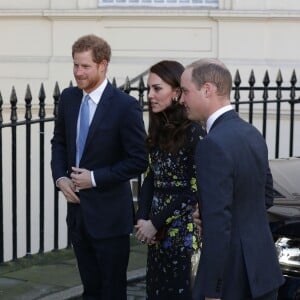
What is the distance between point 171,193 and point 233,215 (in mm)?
1009

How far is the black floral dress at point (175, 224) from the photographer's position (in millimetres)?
4637

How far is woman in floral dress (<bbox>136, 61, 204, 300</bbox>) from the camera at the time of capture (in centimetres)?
464

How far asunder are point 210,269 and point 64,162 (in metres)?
1.84

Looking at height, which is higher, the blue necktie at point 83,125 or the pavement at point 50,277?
the blue necktie at point 83,125

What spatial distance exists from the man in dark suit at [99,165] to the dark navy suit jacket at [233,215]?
4.32 feet

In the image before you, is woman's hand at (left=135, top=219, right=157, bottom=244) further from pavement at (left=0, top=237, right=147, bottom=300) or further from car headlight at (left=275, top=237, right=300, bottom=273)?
pavement at (left=0, top=237, right=147, bottom=300)

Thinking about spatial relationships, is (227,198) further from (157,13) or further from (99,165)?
(157,13)

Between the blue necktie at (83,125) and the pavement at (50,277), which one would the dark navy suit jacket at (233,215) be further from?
the pavement at (50,277)

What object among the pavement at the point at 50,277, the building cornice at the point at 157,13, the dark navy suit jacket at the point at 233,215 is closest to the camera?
the dark navy suit jacket at the point at 233,215

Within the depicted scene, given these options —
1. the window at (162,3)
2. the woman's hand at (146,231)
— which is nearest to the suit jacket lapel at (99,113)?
the woman's hand at (146,231)

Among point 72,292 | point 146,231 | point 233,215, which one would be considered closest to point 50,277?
point 72,292

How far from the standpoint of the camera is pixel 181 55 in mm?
11180

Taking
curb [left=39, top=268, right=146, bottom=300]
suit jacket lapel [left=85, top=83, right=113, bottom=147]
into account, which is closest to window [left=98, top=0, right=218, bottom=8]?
curb [left=39, top=268, right=146, bottom=300]

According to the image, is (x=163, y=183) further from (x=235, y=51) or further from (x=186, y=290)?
(x=235, y=51)
